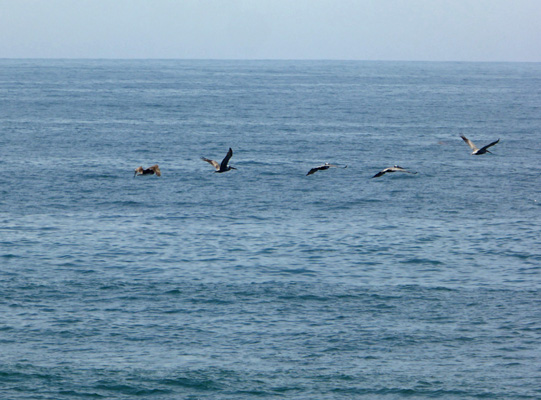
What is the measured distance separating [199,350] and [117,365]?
4.06m

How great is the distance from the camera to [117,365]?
39.2m

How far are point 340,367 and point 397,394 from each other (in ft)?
10.7

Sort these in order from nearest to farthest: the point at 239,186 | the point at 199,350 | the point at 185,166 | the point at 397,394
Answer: the point at 397,394 < the point at 199,350 < the point at 239,186 < the point at 185,166

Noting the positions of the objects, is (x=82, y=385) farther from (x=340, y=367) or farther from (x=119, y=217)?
(x=119, y=217)

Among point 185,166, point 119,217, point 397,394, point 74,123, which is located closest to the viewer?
point 397,394

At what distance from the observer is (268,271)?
5159 cm

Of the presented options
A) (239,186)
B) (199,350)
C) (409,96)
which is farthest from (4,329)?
(409,96)

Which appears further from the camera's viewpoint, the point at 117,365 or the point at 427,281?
the point at 427,281

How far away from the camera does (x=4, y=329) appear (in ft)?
140

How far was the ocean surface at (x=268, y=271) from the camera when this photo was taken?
38.8m

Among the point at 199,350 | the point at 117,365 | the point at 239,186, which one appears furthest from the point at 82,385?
the point at 239,186

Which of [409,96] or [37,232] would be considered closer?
[37,232]

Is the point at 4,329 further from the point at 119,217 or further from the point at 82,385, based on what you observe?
the point at 119,217

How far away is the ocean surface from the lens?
1527 inches
